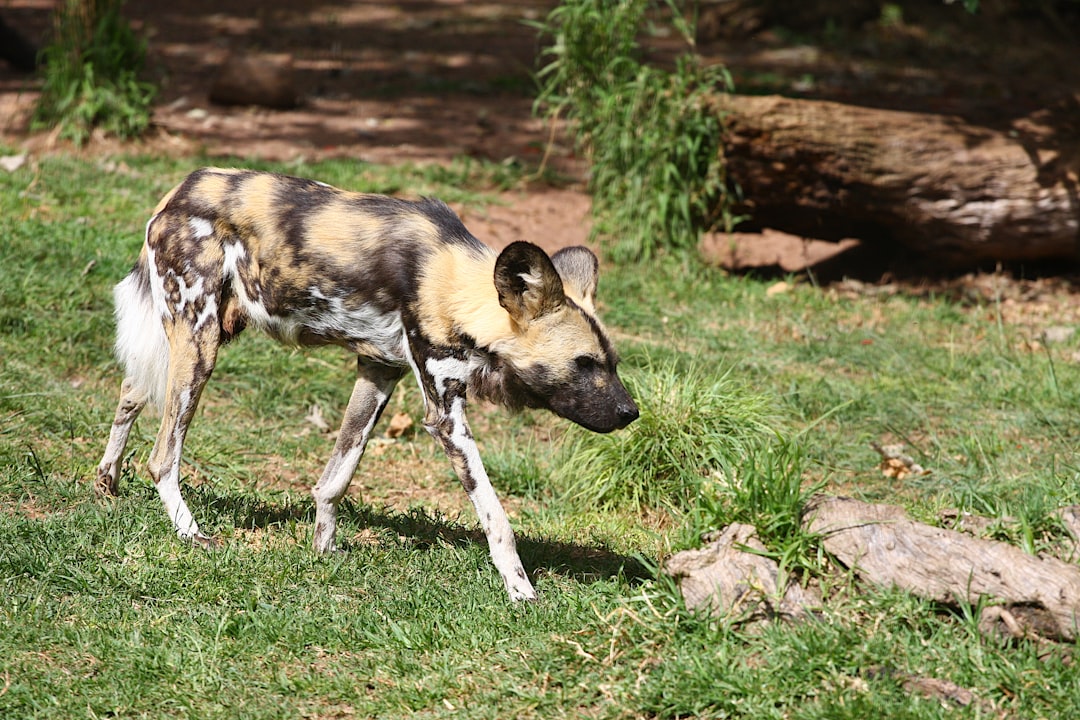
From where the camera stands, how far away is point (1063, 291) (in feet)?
24.8

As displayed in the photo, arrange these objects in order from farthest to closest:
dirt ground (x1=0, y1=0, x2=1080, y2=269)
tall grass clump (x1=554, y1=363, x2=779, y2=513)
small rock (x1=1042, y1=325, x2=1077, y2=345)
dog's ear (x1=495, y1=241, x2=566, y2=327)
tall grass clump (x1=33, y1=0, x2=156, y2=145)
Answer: dirt ground (x1=0, y1=0, x2=1080, y2=269), tall grass clump (x1=33, y1=0, x2=156, y2=145), small rock (x1=1042, y1=325, x2=1077, y2=345), tall grass clump (x1=554, y1=363, x2=779, y2=513), dog's ear (x1=495, y1=241, x2=566, y2=327)

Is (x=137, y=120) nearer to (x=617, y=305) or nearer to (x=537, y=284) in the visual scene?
(x=617, y=305)

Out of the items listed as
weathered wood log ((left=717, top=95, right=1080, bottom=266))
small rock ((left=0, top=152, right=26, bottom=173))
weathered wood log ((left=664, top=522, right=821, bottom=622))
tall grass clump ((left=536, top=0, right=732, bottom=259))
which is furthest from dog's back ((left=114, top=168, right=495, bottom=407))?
small rock ((left=0, top=152, right=26, bottom=173))

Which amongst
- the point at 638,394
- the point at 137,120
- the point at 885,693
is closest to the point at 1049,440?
the point at 638,394

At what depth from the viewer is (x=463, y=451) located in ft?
12.8

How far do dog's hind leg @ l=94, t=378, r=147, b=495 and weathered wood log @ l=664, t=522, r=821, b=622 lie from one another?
7.15 ft

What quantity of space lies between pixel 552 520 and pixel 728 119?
3629 millimetres

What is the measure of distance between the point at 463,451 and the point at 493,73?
25.3 feet

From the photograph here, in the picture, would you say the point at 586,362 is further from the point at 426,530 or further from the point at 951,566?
the point at 951,566

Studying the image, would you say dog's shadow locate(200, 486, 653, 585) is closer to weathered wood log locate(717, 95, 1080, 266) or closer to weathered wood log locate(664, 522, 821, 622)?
weathered wood log locate(664, 522, 821, 622)

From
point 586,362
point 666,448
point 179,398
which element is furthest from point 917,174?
point 179,398

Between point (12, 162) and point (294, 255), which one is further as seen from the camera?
point (12, 162)

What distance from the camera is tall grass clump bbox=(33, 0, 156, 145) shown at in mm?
8234

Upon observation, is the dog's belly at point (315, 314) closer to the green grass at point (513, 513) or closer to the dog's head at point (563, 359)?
the dog's head at point (563, 359)
